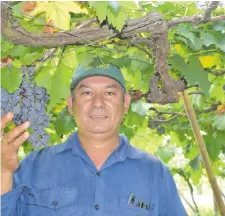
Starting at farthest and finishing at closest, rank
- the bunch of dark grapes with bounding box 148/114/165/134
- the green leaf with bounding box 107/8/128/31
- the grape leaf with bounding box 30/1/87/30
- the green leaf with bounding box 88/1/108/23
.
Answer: the bunch of dark grapes with bounding box 148/114/165/134 → the grape leaf with bounding box 30/1/87/30 → the green leaf with bounding box 107/8/128/31 → the green leaf with bounding box 88/1/108/23

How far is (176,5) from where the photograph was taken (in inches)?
94.5

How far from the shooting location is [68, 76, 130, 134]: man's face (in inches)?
103

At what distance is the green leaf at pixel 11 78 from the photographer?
7.36ft

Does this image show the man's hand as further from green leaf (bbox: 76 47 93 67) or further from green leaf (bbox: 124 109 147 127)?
green leaf (bbox: 124 109 147 127)

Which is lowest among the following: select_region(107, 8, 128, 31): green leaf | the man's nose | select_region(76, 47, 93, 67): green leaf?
the man's nose

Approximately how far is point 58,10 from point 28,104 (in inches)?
21.7

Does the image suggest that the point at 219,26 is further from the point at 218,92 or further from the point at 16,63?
the point at 218,92

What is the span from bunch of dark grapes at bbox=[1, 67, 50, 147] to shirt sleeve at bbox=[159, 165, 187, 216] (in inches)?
30.2

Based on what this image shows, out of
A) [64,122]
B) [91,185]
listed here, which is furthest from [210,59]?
[64,122]

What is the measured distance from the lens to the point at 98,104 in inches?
102

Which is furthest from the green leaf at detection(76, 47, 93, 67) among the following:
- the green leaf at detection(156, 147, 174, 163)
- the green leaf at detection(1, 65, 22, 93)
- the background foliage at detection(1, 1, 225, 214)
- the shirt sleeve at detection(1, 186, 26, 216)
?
the green leaf at detection(156, 147, 174, 163)

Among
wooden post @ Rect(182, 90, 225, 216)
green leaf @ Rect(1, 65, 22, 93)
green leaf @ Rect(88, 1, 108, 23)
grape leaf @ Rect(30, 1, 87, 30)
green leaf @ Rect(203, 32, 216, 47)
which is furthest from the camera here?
wooden post @ Rect(182, 90, 225, 216)

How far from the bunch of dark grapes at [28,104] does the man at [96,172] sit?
0.87 ft

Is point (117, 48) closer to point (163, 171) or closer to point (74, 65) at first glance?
point (74, 65)
